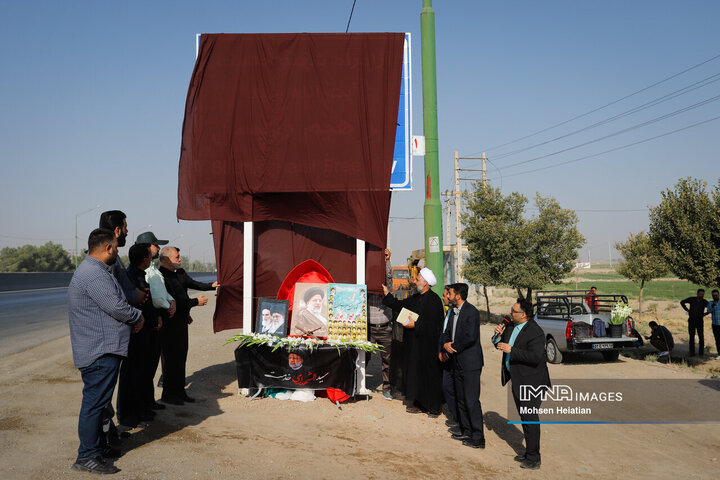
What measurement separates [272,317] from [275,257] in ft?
4.62

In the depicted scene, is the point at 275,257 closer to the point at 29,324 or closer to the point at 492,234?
the point at 29,324

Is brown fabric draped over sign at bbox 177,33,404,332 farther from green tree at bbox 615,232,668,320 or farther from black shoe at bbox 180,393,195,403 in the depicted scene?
green tree at bbox 615,232,668,320

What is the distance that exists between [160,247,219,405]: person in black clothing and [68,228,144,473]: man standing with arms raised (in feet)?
9.08

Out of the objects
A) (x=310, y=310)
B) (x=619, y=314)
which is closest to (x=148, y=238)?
(x=310, y=310)

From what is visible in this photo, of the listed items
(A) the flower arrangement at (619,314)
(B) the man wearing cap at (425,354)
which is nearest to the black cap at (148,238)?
(B) the man wearing cap at (425,354)

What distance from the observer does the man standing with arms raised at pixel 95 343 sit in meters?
4.89

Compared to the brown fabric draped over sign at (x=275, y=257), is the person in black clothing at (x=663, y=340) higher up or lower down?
lower down

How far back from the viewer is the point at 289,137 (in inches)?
370

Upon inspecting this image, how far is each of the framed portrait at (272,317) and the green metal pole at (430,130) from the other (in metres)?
2.46

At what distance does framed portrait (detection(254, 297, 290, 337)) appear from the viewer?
338 inches

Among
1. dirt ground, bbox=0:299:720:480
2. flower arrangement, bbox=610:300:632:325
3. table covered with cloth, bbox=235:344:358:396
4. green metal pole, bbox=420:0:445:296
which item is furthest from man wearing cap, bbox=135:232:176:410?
flower arrangement, bbox=610:300:632:325

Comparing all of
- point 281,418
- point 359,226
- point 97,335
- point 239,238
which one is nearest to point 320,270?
point 359,226

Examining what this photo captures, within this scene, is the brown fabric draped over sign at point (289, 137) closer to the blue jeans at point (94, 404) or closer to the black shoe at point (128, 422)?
the black shoe at point (128, 422)

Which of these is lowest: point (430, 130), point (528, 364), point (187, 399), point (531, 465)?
point (531, 465)
